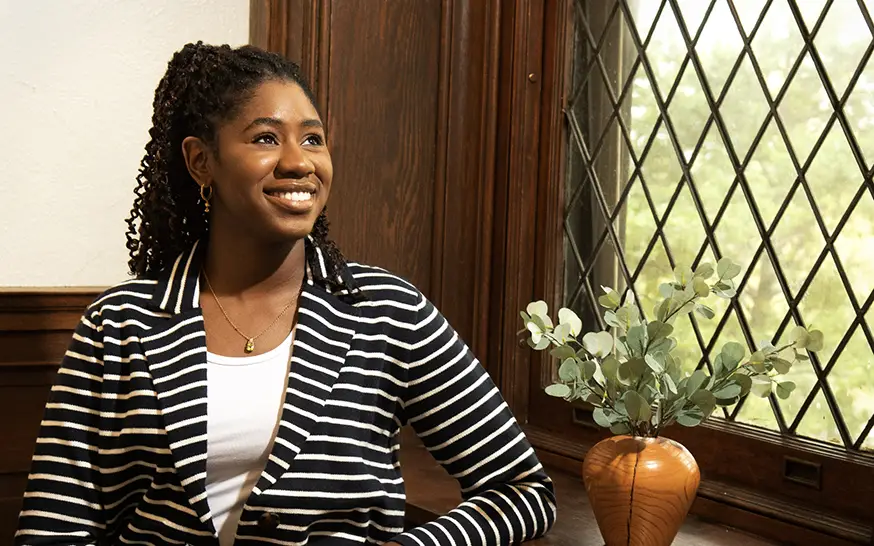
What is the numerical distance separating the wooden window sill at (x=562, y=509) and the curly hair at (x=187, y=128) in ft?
1.71

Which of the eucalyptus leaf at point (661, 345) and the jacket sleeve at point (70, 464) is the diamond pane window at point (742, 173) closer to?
the eucalyptus leaf at point (661, 345)

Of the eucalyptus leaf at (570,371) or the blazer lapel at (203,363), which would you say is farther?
the eucalyptus leaf at (570,371)

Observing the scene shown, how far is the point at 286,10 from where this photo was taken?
206 centimetres

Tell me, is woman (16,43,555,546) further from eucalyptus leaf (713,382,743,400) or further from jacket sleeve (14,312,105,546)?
eucalyptus leaf (713,382,743,400)

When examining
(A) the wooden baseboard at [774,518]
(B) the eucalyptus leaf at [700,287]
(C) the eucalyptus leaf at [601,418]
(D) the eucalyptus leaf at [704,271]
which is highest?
(D) the eucalyptus leaf at [704,271]

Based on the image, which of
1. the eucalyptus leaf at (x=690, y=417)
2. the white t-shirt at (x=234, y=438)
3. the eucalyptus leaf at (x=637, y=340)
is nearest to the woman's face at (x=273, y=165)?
the white t-shirt at (x=234, y=438)

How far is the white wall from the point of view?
1.88m

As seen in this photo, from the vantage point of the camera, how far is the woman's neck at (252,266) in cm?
149

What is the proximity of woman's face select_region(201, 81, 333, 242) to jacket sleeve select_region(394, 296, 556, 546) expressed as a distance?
0.75ft

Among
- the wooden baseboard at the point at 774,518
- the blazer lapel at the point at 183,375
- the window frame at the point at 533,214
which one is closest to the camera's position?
the blazer lapel at the point at 183,375

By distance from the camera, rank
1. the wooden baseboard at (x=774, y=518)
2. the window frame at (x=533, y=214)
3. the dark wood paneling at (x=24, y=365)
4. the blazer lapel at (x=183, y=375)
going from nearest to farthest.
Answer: the blazer lapel at (x=183, y=375), the wooden baseboard at (x=774, y=518), the dark wood paneling at (x=24, y=365), the window frame at (x=533, y=214)

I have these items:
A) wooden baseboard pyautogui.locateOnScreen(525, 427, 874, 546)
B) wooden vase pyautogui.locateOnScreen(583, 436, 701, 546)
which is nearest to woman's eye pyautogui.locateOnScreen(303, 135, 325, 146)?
wooden vase pyautogui.locateOnScreen(583, 436, 701, 546)

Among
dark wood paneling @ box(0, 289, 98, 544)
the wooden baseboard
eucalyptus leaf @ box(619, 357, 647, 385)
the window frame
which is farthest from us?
the window frame

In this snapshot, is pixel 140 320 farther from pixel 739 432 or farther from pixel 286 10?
pixel 739 432
